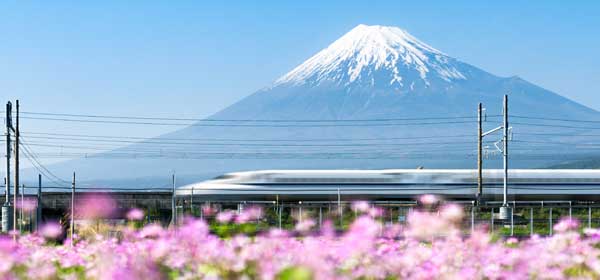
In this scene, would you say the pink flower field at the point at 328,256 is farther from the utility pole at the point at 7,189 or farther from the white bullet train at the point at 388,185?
the white bullet train at the point at 388,185

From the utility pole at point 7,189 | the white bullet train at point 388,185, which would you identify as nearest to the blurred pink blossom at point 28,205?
the utility pole at point 7,189

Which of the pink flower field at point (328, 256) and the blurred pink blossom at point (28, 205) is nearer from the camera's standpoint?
the pink flower field at point (328, 256)

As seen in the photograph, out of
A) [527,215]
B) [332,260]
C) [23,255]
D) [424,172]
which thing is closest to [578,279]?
[332,260]

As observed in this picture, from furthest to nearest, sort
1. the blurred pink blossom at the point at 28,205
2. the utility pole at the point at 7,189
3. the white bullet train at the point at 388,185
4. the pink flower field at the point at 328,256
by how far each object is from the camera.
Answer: the white bullet train at the point at 388,185 → the utility pole at the point at 7,189 → the blurred pink blossom at the point at 28,205 → the pink flower field at the point at 328,256

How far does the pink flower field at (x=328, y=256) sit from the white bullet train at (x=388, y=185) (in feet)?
177

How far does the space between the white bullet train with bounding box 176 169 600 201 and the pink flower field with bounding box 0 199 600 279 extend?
54017 millimetres

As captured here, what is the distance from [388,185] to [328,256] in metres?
58.6

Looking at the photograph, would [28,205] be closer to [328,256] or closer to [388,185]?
[328,256]

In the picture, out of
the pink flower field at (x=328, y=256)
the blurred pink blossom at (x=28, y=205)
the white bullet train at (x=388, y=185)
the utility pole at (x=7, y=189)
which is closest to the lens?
the pink flower field at (x=328, y=256)

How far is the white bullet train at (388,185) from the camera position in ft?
210

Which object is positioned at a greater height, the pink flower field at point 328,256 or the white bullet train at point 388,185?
the pink flower field at point 328,256

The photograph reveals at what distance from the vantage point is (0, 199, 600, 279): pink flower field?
7094 millimetres

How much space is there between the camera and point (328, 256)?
7.69 m

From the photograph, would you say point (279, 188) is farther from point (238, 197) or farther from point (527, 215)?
point (527, 215)
